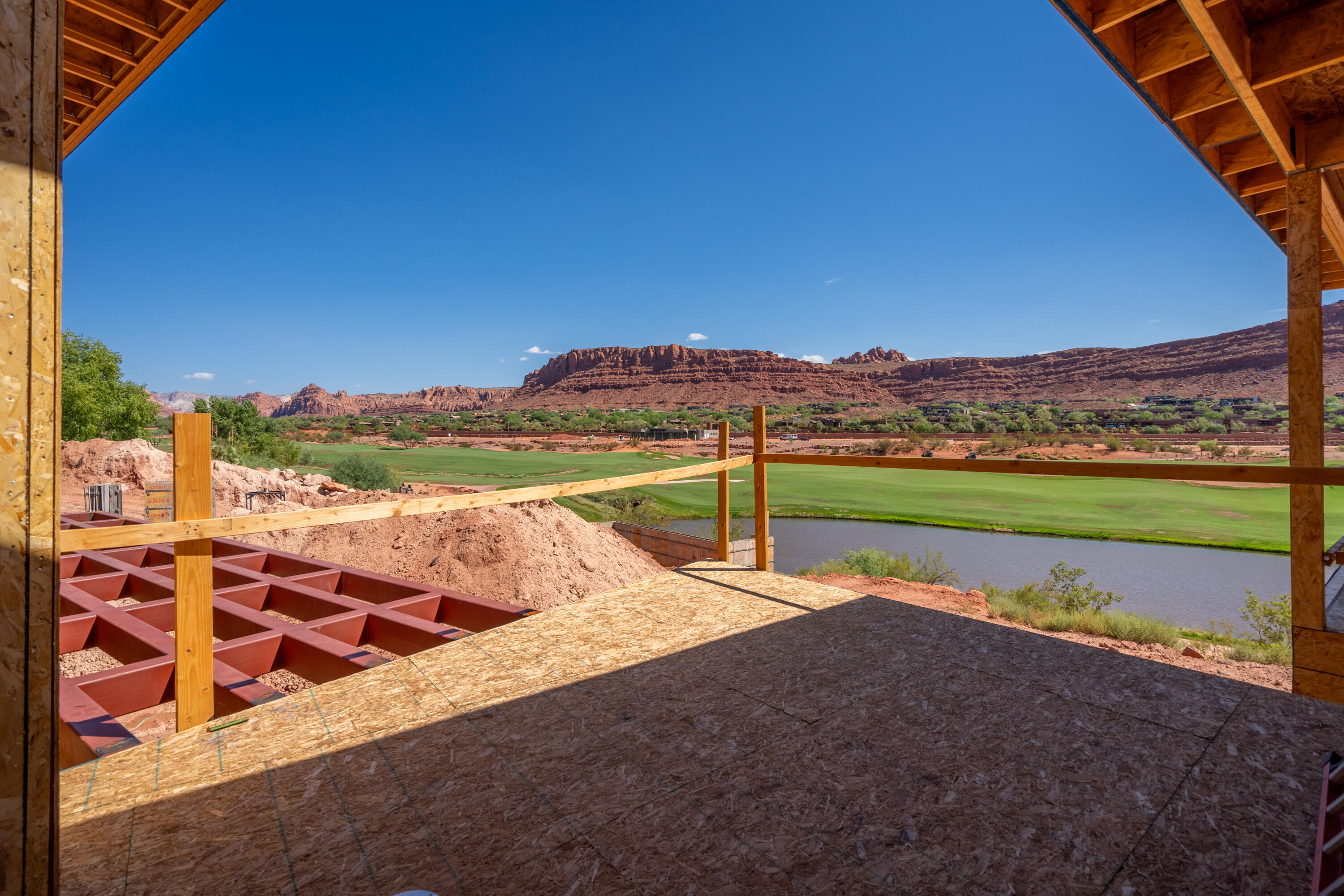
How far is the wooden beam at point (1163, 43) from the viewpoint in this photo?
296cm

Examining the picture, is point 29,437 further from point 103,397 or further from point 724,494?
point 103,397

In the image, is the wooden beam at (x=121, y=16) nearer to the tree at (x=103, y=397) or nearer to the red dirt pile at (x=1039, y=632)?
the red dirt pile at (x=1039, y=632)

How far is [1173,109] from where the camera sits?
3.42 metres

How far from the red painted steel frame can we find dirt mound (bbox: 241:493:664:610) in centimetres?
269

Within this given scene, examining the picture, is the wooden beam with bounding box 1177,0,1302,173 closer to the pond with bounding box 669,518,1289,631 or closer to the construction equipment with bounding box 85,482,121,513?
the pond with bounding box 669,518,1289,631

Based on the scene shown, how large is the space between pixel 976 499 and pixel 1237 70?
28439mm

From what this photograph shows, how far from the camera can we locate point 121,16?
9.61 feet

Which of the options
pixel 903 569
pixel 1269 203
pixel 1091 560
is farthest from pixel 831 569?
pixel 1269 203

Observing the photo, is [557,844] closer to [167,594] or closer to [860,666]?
[860,666]

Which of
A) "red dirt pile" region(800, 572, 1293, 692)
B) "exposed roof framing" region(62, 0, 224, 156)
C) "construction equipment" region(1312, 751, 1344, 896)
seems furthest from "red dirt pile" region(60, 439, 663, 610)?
"construction equipment" region(1312, 751, 1344, 896)

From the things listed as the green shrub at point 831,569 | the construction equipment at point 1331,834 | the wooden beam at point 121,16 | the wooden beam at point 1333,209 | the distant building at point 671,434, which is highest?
the wooden beam at point 121,16

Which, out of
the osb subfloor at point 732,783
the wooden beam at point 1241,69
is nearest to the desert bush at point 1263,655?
the wooden beam at point 1241,69

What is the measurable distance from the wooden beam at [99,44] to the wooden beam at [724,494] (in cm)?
411

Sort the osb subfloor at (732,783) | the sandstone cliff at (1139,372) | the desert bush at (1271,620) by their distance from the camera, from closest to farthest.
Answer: the osb subfloor at (732,783)
the desert bush at (1271,620)
the sandstone cliff at (1139,372)
